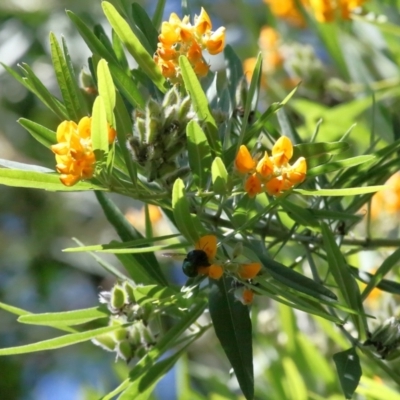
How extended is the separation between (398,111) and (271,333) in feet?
1.55

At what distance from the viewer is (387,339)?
693mm

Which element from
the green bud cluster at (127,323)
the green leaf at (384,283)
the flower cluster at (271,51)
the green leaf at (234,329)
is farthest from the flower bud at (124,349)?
the flower cluster at (271,51)

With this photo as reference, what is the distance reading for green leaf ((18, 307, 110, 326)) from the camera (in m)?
0.60

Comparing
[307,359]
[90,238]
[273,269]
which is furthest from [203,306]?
[90,238]

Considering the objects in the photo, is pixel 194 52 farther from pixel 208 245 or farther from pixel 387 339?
pixel 387 339

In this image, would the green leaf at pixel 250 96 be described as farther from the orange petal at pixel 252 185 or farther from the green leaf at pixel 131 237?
the green leaf at pixel 131 237

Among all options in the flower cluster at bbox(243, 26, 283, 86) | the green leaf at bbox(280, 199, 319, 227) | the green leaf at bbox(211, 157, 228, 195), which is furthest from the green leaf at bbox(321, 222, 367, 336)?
the flower cluster at bbox(243, 26, 283, 86)

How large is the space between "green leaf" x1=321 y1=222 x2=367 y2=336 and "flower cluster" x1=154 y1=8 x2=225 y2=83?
7.4 inches

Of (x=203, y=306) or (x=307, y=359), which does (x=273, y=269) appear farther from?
(x=307, y=359)

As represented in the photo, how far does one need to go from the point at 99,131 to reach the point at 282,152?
0.15m

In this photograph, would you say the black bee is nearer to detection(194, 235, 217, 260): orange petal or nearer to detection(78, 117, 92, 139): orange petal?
detection(194, 235, 217, 260): orange petal

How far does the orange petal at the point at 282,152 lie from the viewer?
60cm

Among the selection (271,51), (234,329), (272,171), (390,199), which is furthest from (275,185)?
(271,51)

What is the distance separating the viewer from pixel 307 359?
1191mm
